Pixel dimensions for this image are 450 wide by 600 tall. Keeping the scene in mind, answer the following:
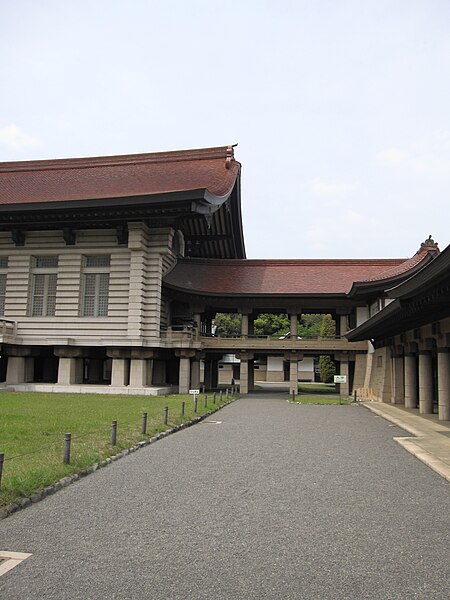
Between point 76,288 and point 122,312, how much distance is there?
324 cm

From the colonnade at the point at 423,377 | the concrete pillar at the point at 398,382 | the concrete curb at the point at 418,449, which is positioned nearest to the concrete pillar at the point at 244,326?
the colonnade at the point at 423,377

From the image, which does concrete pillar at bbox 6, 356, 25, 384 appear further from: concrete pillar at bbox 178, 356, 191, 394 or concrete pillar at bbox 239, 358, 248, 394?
concrete pillar at bbox 239, 358, 248, 394

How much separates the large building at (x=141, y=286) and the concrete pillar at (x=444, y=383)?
8.54 metres

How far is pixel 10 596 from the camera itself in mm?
4734

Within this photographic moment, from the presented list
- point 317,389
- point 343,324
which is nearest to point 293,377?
point 343,324

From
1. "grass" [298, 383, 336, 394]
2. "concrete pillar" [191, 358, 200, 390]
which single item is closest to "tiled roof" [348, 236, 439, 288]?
"concrete pillar" [191, 358, 200, 390]

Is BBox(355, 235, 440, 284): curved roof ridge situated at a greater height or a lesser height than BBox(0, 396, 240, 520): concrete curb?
greater

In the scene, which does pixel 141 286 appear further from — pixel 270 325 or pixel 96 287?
pixel 270 325

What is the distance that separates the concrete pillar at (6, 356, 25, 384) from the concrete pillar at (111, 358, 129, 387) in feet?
18.5

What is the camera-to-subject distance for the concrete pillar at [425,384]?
21281mm

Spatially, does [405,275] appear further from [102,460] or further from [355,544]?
[355,544]

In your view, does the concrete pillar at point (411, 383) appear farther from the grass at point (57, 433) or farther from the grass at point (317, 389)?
the grass at point (317, 389)

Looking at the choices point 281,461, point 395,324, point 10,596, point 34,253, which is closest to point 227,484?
point 281,461

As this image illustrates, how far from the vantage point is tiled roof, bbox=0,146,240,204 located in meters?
34.7
